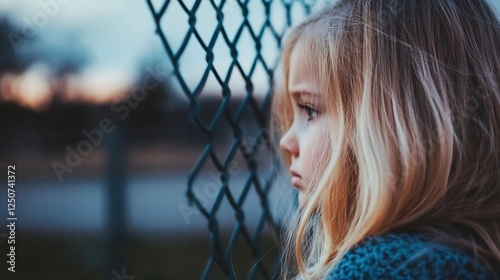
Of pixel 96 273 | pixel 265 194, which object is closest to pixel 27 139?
pixel 96 273

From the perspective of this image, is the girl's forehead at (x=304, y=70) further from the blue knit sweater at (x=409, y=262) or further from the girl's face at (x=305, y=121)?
the blue knit sweater at (x=409, y=262)

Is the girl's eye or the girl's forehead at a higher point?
the girl's forehead

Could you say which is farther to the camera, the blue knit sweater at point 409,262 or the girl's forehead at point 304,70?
the girl's forehead at point 304,70

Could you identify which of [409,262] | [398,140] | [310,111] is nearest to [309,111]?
[310,111]

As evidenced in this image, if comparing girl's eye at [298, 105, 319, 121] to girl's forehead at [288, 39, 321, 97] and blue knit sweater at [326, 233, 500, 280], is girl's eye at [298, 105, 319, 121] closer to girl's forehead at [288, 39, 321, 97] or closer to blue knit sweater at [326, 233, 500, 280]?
girl's forehead at [288, 39, 321, 97]

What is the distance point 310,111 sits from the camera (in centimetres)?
107

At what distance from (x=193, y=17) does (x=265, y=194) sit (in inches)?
16.7

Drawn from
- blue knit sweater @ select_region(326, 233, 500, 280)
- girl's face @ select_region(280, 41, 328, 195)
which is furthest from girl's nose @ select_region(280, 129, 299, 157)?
blue knit sweater @ select_region(326, 233, 500, 280)

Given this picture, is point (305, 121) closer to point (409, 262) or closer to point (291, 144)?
point (291, 144)

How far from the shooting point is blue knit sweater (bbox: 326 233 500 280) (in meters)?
0.77

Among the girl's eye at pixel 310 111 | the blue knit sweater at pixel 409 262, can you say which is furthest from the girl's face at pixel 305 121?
the blue knit sweater at pixel 409 262

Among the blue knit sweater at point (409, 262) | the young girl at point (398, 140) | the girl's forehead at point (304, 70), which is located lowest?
the blue knit sweater at point (409, 262)

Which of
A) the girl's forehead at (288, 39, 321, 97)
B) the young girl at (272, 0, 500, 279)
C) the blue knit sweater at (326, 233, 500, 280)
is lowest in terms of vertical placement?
the blue knit sweater at (326, 233, 500, 280)

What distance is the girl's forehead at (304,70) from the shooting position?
3.49 ft
